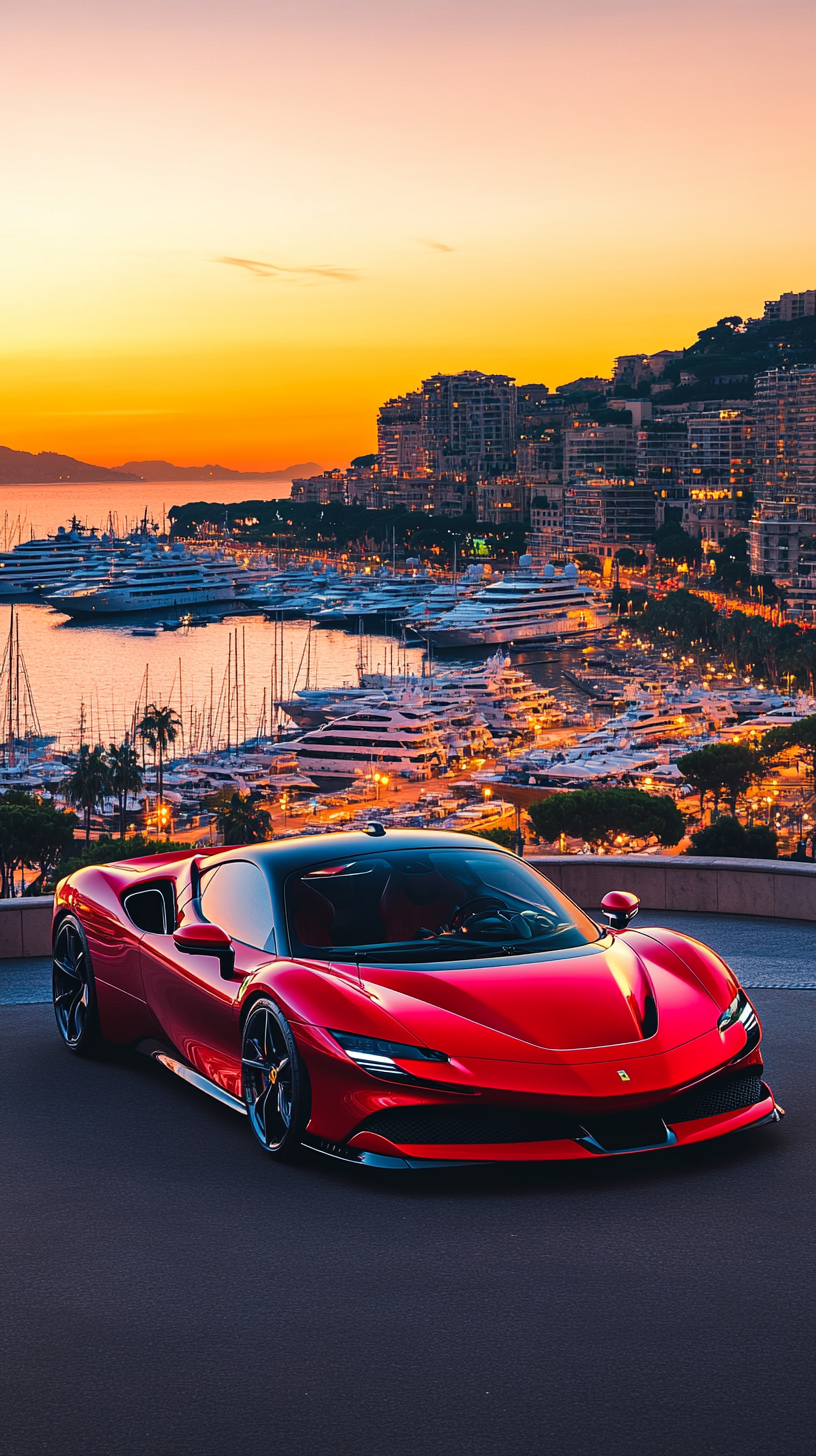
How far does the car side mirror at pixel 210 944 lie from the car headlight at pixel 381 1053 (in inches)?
36.9

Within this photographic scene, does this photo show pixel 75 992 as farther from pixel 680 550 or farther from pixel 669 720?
pixel 680 550

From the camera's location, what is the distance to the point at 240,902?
610cm

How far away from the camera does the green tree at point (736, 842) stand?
31109 millimetres

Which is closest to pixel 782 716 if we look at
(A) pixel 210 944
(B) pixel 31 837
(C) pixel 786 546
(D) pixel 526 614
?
(B) pixel 31 837

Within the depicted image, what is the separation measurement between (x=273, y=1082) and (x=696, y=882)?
570 centimetres

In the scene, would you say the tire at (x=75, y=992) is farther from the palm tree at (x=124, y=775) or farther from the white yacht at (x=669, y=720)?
the white yacht at (x=669, y=720)

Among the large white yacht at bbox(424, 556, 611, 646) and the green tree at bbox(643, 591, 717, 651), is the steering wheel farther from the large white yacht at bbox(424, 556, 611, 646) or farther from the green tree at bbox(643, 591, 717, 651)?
the large white yacht at bbox(424, 556, 611, 646)

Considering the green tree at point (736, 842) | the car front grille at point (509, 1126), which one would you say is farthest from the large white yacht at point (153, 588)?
the car front grille at point (509, 1126)

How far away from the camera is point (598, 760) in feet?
249

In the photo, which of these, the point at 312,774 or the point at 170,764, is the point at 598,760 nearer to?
the point at 312,774

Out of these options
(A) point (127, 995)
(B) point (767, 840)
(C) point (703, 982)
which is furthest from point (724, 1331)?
(B) point (767, 840)

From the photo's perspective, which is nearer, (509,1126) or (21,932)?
(509,1126)

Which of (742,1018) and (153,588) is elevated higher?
(742,1018)

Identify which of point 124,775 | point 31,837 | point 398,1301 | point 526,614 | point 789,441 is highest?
point 789,441
